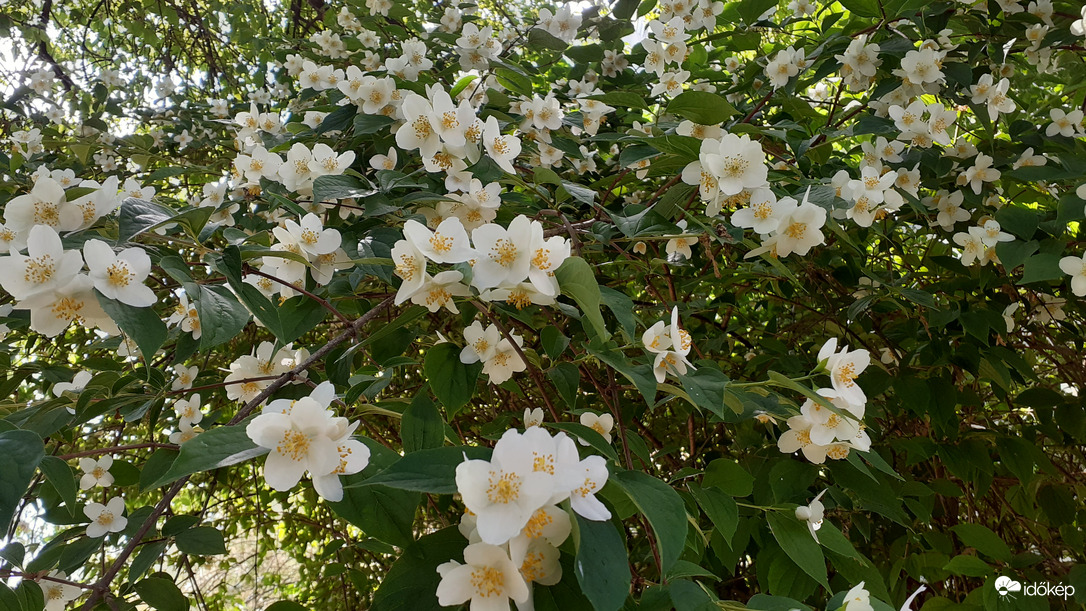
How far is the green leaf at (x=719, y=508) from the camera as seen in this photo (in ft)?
2.30

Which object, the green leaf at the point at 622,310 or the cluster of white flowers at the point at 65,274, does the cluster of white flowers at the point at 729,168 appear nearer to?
the green leaf at the point at 622,310

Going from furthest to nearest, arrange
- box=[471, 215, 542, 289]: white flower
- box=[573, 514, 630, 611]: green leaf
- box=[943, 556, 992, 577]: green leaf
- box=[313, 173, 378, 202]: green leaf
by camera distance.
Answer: box=[943, 556, 992, 577]: green leaf < box=[313, 173, 378, 202]: green leaf < box=[471, 215, 542, 289]: white flower < box=[573, 514, 630, 611]: green leaf

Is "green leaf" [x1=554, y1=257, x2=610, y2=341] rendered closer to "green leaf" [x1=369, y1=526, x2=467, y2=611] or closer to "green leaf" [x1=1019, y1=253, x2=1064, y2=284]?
"green leaf" [x1=369, y1=526, x2=467, y2=611]

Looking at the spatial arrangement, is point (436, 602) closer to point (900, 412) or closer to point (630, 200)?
point (630, 200)

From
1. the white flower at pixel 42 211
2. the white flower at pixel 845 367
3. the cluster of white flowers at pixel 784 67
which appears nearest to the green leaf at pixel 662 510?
the white flower at pixel 845 367

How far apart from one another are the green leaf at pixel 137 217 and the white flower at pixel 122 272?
1.0 inches

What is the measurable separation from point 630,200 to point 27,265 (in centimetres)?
119

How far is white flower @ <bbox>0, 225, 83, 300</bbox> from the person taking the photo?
0.59 m

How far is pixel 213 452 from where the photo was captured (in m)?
0.51

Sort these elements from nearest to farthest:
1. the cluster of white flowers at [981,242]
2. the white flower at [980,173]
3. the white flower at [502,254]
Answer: the white flower at [502,254], the cluster of white flowers at [981,242], the white flower at [980,173]

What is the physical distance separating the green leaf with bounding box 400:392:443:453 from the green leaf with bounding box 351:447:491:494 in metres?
0.12

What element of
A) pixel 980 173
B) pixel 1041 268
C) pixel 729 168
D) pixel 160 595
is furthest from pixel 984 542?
pixel 160 595

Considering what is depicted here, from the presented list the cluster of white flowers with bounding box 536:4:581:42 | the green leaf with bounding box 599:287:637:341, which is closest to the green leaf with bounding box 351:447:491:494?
the green leaf with bounding box 599:287:637:341

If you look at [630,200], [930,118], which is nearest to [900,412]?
[930,118]
